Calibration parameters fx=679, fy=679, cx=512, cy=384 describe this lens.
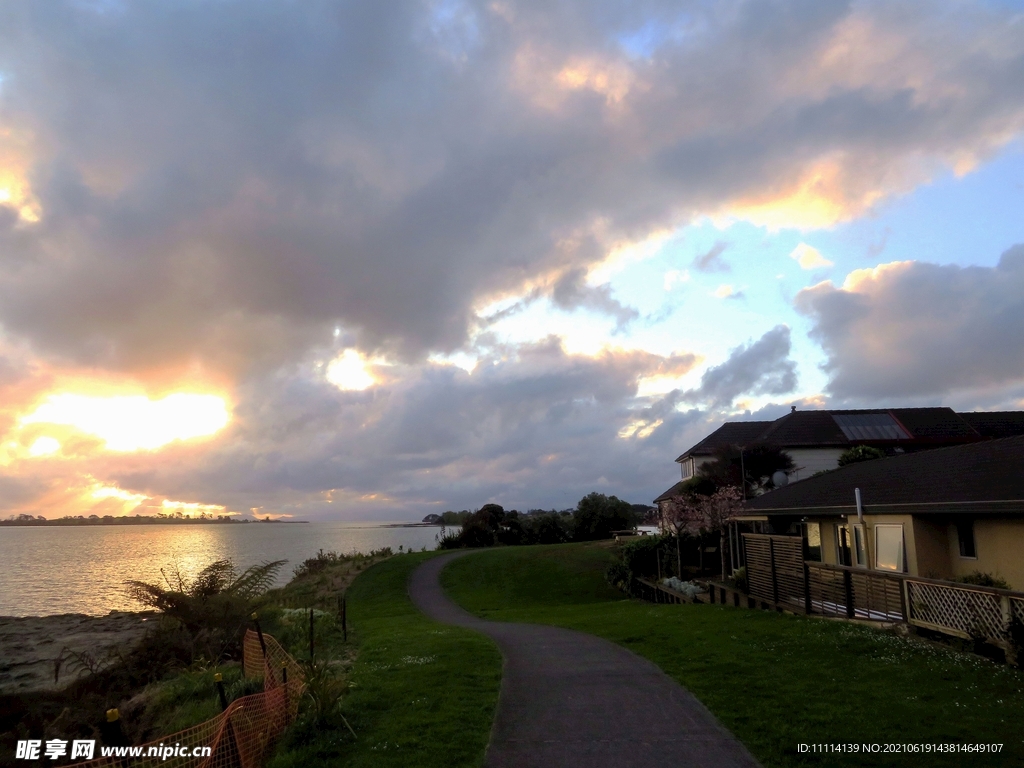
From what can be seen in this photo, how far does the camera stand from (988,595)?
12.3 m

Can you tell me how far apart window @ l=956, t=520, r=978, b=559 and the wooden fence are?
2.04m

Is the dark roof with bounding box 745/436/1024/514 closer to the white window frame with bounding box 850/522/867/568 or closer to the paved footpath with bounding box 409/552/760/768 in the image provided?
the white window frame with bounding box 850/522/867/568

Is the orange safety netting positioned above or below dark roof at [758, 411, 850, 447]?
below

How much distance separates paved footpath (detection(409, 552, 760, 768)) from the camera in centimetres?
749

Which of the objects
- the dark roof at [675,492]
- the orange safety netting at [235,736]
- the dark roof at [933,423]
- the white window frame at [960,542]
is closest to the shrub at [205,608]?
the orange safety netting at [235,736]

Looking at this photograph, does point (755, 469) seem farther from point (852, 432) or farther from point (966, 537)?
point (966, 537)

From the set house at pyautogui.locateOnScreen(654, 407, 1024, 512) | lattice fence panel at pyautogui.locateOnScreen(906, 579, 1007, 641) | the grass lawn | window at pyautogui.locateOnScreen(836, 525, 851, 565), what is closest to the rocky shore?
the grass lawn

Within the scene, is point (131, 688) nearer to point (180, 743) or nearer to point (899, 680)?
point (180, 743)

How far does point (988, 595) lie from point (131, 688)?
17734mm

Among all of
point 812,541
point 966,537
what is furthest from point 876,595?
point 812,541

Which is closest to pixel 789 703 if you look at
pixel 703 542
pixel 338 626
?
pixel 338 626

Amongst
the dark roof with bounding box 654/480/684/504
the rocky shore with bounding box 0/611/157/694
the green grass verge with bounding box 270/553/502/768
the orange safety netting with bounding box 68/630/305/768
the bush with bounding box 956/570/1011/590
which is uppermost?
the dark roof with bounding box 654/480/684/504

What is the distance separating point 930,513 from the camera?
16625mm

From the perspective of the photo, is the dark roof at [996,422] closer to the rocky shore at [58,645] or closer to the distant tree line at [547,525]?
the distant tree line at [547,525]
